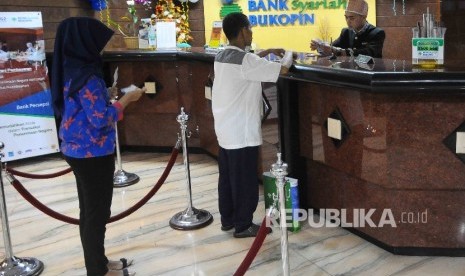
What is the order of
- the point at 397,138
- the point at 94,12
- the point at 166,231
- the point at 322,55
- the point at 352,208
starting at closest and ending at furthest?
1. the point at 397,138
2. the point at 352,208
3. the point at 166,231
4. the point at 322,55
5. the point at 94,12

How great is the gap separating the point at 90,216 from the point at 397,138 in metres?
1.66

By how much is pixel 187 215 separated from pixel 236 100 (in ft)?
3.40

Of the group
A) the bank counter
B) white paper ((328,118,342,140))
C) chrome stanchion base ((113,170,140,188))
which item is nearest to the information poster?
chrome stanchion base ((113,170,140,188))

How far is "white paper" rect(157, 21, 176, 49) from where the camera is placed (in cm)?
542

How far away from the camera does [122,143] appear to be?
571 cm

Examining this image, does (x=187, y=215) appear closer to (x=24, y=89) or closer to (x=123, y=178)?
(x=123, y=178)

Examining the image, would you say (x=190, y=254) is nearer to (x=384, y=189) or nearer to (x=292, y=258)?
(x=292, y=258)

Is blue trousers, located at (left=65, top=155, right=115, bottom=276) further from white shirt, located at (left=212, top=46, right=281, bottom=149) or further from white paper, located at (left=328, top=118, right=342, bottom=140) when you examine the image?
white paper, located at (left=328, top=118, right=342, bottom=140)

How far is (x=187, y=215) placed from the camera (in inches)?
142

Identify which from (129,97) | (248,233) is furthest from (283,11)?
(129,97)

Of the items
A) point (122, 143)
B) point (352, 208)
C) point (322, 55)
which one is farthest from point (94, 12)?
point (352, 208)

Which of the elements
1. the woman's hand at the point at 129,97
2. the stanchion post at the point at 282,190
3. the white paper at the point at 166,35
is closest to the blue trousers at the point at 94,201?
the woman's hand at the point at 129,97

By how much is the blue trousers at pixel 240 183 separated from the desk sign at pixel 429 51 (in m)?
1.07

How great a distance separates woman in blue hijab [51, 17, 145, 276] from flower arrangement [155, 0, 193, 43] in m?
3.55
